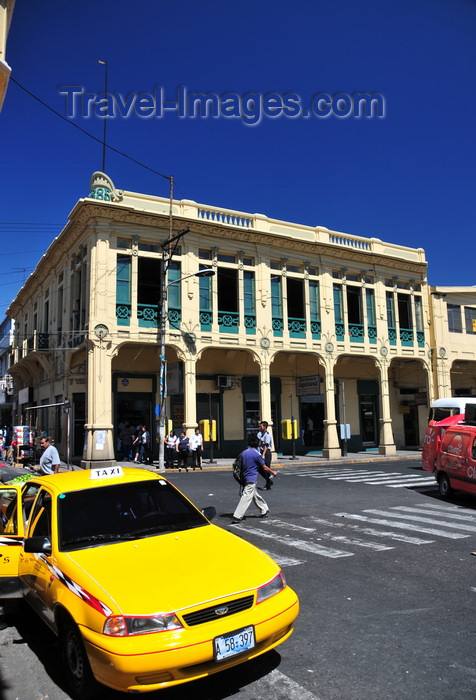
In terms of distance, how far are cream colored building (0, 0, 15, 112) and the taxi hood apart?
6058 millimetres

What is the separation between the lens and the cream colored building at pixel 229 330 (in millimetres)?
24359

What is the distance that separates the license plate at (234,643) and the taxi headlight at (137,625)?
328 millimetres

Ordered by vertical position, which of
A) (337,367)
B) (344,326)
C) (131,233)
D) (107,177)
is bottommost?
(337,367)

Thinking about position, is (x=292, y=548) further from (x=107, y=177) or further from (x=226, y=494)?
(x=107, y=177)

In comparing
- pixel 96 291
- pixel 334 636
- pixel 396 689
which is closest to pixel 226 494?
pixel 334 636

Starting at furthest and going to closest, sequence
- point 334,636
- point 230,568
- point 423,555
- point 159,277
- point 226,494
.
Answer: point 159,277 < point 226,494 < point 423,555 < point 334,636 < point 230,568

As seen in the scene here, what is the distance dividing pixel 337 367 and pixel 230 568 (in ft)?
95.8

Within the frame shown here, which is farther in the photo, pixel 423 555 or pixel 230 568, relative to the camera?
pixel 423 555

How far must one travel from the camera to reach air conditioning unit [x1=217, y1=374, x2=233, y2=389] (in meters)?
28.6

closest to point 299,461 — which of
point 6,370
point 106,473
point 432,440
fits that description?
point 432,440

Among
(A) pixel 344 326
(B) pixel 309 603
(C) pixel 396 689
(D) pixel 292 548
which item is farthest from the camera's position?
(A) pixel 344 326

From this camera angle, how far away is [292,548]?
8.17 m

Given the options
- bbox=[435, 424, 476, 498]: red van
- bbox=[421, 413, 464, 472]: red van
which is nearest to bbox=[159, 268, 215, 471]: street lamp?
bbox=[421, 413, 464, 472]: red van

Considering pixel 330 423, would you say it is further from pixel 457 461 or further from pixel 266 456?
pixel 457 461
